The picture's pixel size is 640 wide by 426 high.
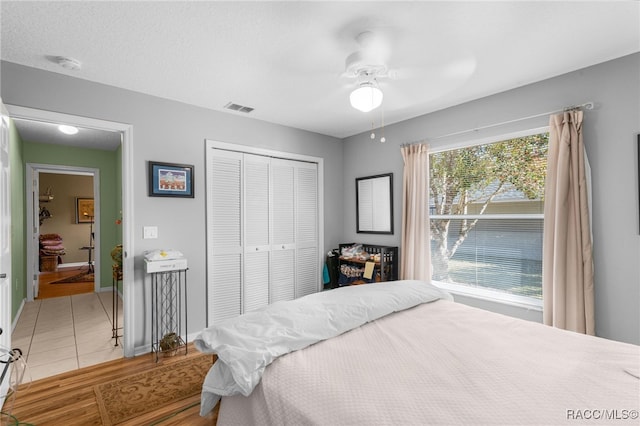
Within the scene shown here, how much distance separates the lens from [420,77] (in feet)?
8.67

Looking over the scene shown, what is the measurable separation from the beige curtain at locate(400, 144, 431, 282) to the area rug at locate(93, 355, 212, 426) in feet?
7.75

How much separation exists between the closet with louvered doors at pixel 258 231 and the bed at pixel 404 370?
Result: 1.75 metres

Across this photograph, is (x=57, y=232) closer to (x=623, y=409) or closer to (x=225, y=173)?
(x=225, y=173)

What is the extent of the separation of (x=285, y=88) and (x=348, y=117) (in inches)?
42.4

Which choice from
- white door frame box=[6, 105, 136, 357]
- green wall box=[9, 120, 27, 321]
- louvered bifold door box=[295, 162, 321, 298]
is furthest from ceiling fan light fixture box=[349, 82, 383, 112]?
green wall box=[9, 120, 27, 321]

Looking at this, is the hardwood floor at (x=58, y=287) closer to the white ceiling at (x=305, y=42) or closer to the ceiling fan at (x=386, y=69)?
the white ceiling at (x=305, y=42)

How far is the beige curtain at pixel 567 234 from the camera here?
2.40 metres

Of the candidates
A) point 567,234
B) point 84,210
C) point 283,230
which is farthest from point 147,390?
point 84,210

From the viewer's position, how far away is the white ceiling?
70.0 inches

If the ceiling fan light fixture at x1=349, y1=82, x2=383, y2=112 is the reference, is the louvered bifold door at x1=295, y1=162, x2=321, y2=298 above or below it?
below

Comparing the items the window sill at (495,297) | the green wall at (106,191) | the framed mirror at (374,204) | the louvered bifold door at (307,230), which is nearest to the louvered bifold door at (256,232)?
the louvered bifold door at (307,230)

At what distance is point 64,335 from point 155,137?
2.41 meters

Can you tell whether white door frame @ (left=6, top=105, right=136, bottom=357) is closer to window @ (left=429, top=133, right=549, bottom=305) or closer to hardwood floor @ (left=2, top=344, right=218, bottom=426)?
hardwood floor @ (left=2, top=344, right=218, bottom=426)

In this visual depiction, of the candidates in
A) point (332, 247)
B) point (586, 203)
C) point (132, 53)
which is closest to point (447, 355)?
point (586, 203)
